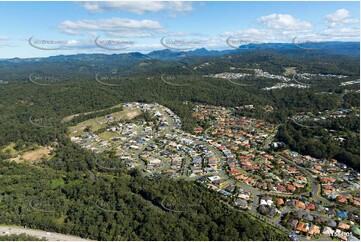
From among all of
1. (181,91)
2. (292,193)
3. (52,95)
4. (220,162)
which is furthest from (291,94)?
(52,95)

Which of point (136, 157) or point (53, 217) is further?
point (136, 157)

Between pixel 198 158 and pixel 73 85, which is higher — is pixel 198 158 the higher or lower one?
the lower one

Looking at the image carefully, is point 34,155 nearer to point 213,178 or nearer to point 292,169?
point 213,178

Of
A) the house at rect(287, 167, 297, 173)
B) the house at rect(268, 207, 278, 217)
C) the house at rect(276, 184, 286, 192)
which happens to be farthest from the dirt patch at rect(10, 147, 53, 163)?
the house at rect(287, 167, 297, 173)

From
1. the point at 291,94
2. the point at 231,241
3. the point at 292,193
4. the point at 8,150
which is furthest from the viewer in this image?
the point at 291,94

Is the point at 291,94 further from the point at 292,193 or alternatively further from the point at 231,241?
the point at 231,241

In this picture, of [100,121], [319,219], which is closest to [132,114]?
[100,121]

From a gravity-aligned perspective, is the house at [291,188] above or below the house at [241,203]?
below

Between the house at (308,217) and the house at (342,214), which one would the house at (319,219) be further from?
the house at (342,214)

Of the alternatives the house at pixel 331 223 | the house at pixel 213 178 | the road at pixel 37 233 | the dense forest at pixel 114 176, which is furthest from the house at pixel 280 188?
the road at pixel 37 233
